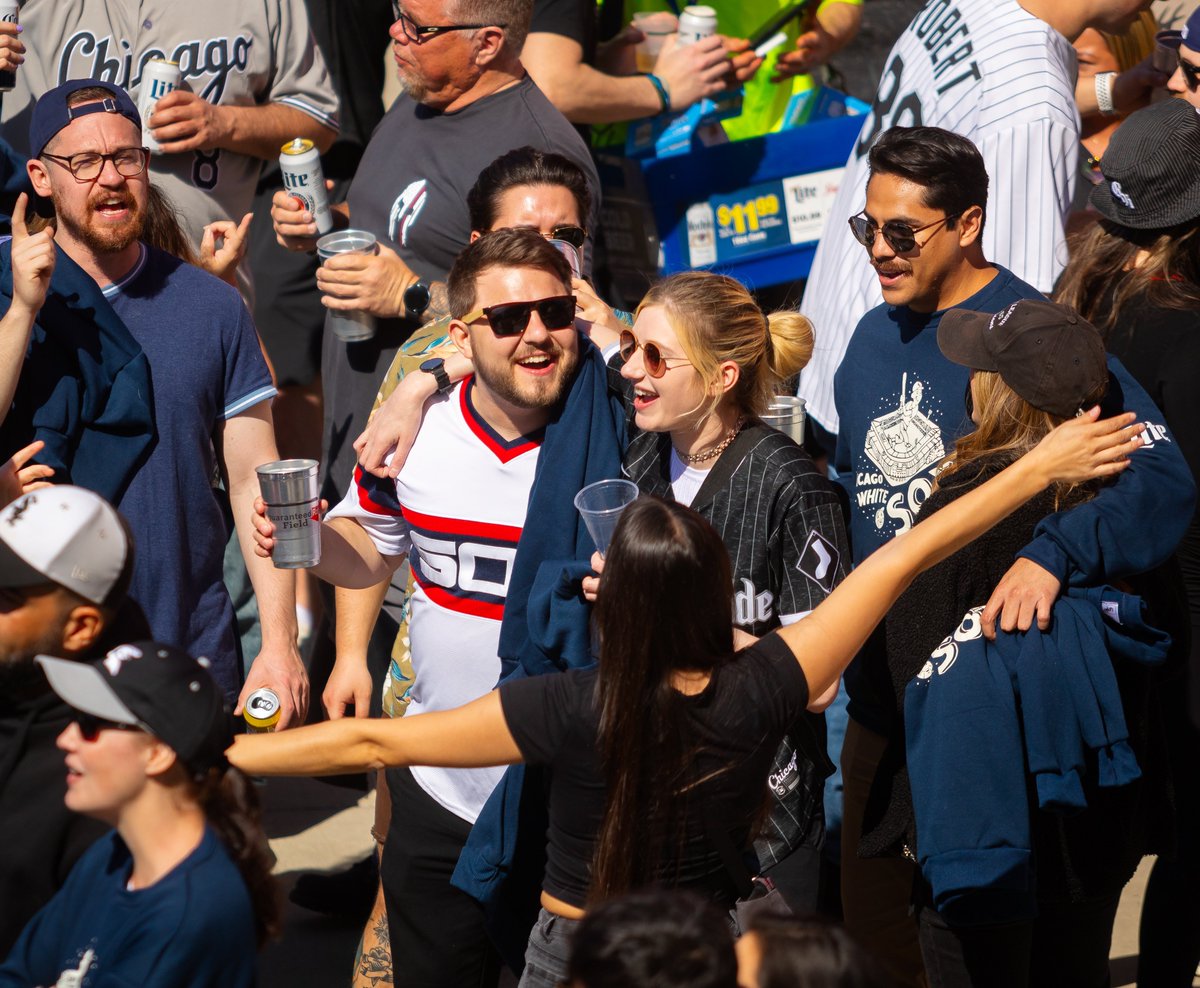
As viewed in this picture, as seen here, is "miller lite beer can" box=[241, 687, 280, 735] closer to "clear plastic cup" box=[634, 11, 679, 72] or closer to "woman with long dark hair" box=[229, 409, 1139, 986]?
"woman with long dark hair" box=[229, 409, 1139, 986]

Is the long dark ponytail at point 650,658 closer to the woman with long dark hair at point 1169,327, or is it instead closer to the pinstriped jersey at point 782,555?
the pinstriped jersey at point 782,555

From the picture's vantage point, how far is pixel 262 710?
3.83m

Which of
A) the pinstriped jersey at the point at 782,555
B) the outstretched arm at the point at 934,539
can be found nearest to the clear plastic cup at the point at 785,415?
the pinstriped jersey at the point at 782,555

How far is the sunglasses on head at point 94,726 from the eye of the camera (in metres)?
2.40

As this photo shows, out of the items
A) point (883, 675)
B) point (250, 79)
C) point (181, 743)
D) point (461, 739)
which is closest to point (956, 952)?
point (883, 675)

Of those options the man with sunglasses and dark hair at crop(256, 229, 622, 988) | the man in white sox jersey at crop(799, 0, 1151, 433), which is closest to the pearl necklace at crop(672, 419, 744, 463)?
the man with sunglasses and dark hair at crop(256, 229, 622, 988)

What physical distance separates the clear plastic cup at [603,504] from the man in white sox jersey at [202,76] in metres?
2.70

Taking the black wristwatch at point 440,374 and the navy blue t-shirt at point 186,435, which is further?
the navy blue t-shirt at point 186,435

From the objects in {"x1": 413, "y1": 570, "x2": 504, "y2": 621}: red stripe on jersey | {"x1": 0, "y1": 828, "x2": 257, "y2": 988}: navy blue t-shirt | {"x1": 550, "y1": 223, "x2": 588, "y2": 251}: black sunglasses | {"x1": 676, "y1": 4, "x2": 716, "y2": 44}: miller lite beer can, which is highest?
{"x1": 676, "y1": 4, "x2": 716, "y2": 44}: miller lite beer can

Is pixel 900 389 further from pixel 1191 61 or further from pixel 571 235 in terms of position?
A: pixel 1191 61

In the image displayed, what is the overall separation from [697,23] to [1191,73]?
209 centimetres

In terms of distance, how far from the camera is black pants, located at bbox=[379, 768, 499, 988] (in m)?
3.63

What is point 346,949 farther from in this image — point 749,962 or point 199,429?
point 749,962

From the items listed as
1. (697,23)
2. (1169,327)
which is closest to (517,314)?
(1169,327)
